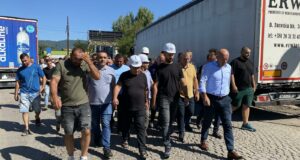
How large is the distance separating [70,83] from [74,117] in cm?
52

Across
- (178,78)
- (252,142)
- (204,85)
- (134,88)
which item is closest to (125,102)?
(134,88)

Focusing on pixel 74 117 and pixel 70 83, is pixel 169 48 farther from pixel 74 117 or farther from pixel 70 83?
pixel 74 117

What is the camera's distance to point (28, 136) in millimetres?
7551

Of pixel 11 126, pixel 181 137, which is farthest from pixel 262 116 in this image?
pixel 11 126

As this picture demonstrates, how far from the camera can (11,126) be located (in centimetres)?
871

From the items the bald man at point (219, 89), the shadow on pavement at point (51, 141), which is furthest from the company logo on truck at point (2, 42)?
the bald man at point (219, 89)

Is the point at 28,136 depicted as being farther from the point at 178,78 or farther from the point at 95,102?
the point at 178,78

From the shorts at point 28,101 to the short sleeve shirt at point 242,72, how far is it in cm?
440

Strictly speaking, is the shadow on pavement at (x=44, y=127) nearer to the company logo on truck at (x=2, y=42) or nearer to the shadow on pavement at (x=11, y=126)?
the shadow on pavement at (x=11, y=126)

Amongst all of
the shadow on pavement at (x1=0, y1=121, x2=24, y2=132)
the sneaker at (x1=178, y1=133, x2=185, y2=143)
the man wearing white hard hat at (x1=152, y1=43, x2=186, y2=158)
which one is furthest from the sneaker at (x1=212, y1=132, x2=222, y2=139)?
the shadow on pavement at (x1=0, y1=121, x2=24, y2=132)

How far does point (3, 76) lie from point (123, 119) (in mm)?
13285

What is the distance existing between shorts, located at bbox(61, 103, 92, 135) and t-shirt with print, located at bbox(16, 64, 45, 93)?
274 cm

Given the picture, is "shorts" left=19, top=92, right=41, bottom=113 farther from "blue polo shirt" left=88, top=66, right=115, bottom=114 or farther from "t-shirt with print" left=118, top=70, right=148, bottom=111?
"t-shirt with print" left=118, top=70, right=148, bottom=111

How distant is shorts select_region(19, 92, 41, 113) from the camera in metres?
7.70
